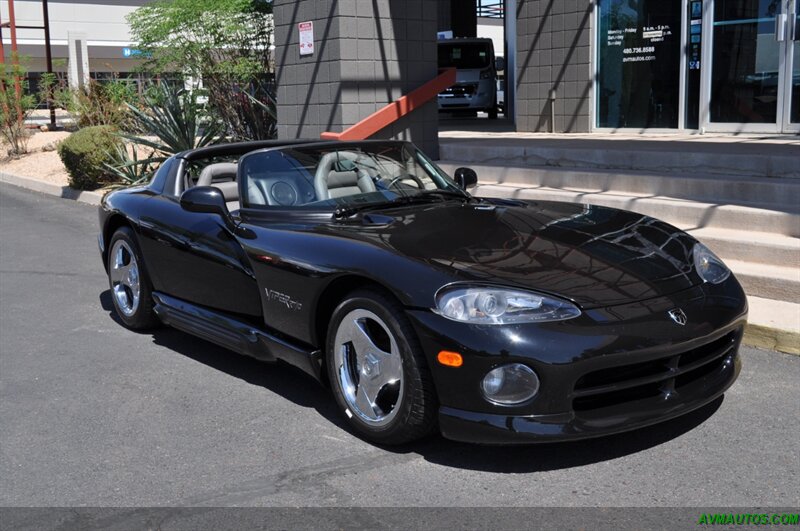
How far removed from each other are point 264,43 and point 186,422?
1109cm

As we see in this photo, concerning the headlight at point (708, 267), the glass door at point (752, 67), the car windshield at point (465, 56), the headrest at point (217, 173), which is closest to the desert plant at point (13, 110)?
the car windshield at point (465, 56)

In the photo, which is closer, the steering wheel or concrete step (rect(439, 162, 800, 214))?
the steering wheel

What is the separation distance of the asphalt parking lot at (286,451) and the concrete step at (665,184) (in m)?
2.70

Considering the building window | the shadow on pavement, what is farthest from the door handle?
the shadow on pavement

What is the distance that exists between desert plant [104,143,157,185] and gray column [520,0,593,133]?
6.37 m

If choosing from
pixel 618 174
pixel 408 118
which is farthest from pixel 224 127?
pixel 618 174

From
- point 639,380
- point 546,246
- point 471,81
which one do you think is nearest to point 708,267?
point 546,246

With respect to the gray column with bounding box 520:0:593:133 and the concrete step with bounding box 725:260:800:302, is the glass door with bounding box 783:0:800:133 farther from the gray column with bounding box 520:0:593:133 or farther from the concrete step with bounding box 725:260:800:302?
the concrete step with bounding box 725:260:800:302

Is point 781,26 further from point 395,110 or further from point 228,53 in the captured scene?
point 228,53

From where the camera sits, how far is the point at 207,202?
5.04 m

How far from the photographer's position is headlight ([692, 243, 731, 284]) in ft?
13.9

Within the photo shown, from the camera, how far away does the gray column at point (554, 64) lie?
46.5 ft

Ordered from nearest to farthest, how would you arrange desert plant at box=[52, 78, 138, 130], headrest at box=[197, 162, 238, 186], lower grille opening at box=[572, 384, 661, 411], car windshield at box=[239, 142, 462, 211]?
lower grille opening at box=[572, 384, 661, 411] < car windshield at box=[239, 142, 462, 211] < headrest at box=[197, 162, 238, 186] < desert plant at box=[52, 78, 138, 130]

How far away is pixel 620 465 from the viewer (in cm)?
379
